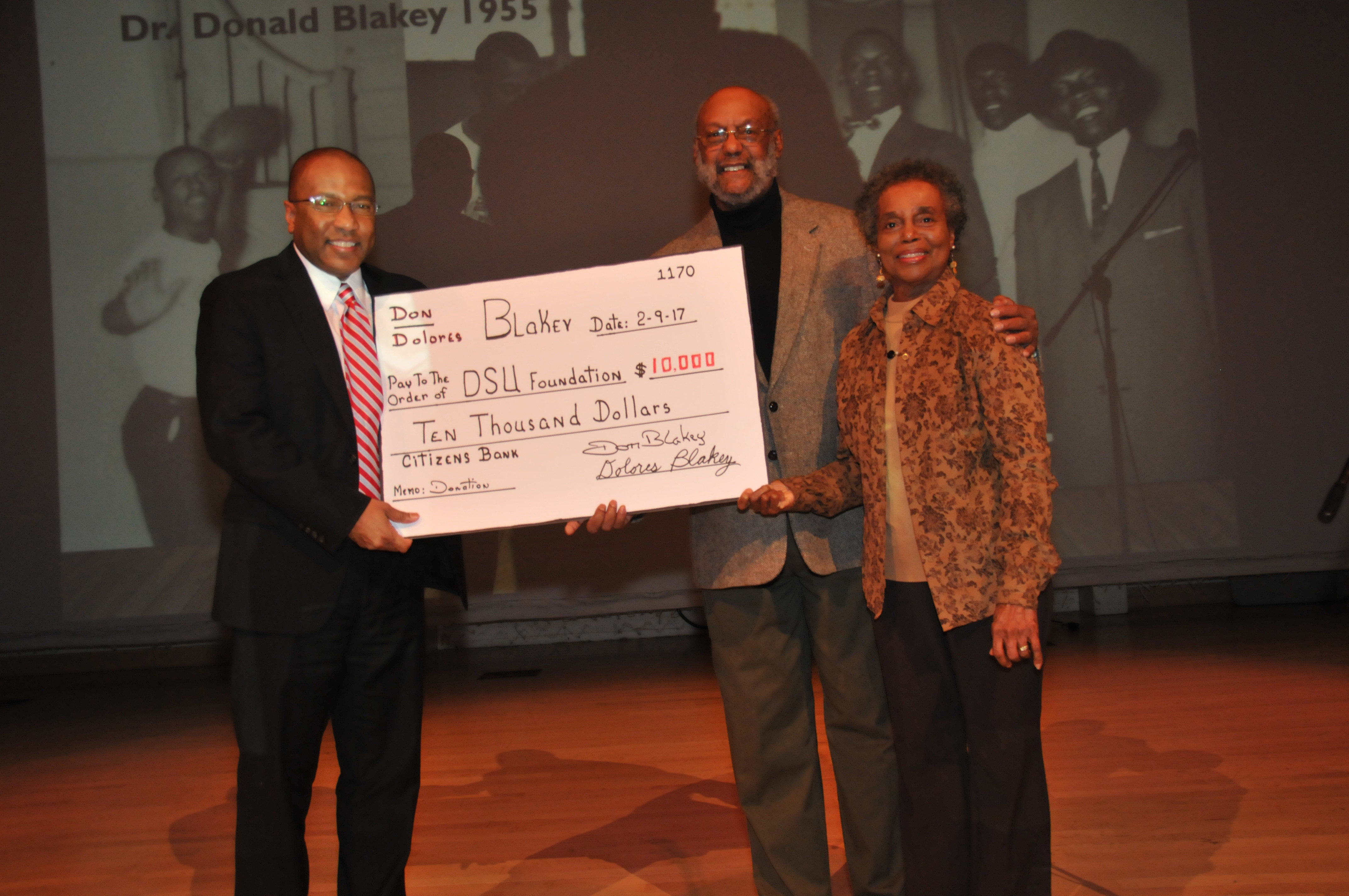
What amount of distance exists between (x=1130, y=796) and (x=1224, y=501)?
2.83m

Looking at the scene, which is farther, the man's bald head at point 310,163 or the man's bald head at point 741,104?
the man's bald head at point 741,104

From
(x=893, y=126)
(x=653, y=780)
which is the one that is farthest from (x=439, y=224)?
(x=653, y=780)

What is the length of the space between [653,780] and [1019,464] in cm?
187

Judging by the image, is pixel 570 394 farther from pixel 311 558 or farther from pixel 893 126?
pixel 893 126

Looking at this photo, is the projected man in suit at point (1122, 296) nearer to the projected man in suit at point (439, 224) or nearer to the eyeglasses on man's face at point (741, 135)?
the projected man in suit at point (439, 224)

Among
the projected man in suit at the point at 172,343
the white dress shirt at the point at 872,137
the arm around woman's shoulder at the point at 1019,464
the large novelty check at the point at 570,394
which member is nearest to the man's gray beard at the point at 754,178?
the large novelty check at the point at 570,394

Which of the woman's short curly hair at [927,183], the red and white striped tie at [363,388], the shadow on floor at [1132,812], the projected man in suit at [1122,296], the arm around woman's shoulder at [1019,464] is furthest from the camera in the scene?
the projected man in suit at [1122,296]

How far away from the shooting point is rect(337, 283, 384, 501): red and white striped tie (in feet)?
5.82

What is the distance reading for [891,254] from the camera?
1640mm

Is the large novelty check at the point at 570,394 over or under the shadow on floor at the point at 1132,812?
over

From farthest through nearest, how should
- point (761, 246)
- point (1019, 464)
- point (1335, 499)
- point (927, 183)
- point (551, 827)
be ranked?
point (1335, 499) < point (551, 827) < point (761, 246) < point (927, 183) < point (1019, 464)

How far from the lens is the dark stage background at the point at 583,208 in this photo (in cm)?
464

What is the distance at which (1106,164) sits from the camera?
15.2 ft

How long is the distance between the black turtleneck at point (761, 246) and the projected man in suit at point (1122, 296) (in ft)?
10.1
